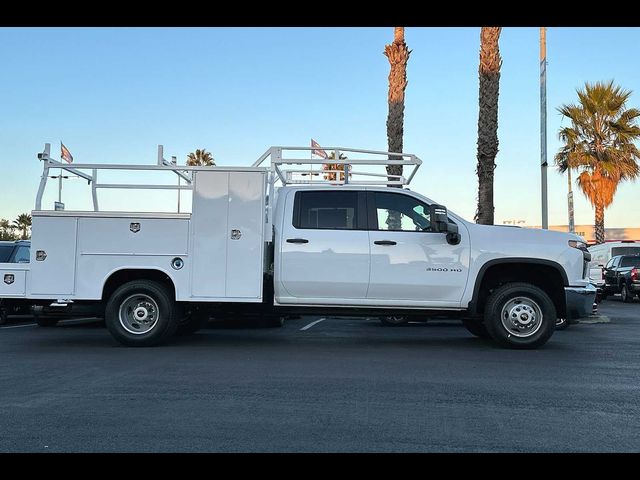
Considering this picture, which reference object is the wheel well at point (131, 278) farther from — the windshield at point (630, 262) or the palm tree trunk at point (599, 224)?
the palm tree trunk at point (599, 224)

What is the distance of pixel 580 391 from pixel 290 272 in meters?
4.11

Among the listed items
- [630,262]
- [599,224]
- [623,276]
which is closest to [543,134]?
[623,276]

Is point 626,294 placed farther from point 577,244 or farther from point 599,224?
point 577,244

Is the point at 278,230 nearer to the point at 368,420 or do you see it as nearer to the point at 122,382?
the point at 122,382

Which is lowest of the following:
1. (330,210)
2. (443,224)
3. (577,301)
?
(577,301)

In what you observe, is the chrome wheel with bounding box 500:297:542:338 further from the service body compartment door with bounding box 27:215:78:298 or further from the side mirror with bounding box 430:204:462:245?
the service body compartment door with bounding box 27:215:78:298

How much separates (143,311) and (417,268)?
12.9 feet

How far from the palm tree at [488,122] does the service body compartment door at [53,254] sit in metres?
9.70

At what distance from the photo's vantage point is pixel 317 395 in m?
6.16

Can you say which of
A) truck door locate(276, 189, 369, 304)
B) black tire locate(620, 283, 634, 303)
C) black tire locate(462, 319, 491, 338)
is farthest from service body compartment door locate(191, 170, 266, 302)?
black tire locate(620, 283, 634, 303)

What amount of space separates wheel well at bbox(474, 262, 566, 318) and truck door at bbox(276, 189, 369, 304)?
1743 millimetres

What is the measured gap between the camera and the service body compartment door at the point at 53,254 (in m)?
8.99
